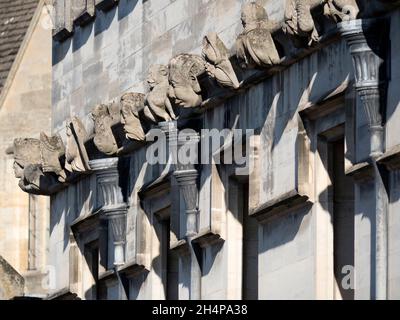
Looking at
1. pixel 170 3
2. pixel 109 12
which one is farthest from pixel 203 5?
pixel 109 12

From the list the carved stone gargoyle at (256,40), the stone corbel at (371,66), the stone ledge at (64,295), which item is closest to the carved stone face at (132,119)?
the stone ledge at (64,295)

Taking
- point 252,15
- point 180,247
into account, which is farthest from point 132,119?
point 252,15

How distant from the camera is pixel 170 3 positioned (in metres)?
44.1

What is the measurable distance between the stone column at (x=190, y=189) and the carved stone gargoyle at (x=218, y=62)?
190 centimetres

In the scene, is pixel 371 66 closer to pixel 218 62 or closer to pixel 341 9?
pixel 341 9

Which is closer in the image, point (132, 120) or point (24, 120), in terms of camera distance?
point (132, 120)

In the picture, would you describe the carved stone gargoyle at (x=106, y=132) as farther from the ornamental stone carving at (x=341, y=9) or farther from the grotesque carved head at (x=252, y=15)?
the ornamental stone carving at (x=341, y=9)

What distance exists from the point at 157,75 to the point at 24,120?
855 inches

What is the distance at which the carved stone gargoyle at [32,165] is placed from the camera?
49.4 m

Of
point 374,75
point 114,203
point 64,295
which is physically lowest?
point 64,295

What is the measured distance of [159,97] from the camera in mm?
42906

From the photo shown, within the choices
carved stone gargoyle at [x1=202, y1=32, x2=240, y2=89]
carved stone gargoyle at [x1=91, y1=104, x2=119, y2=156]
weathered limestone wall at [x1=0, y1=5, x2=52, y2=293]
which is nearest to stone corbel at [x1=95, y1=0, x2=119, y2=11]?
carved stone gargoyle at [x1=91, y1=104, x2=119, y2=156]
